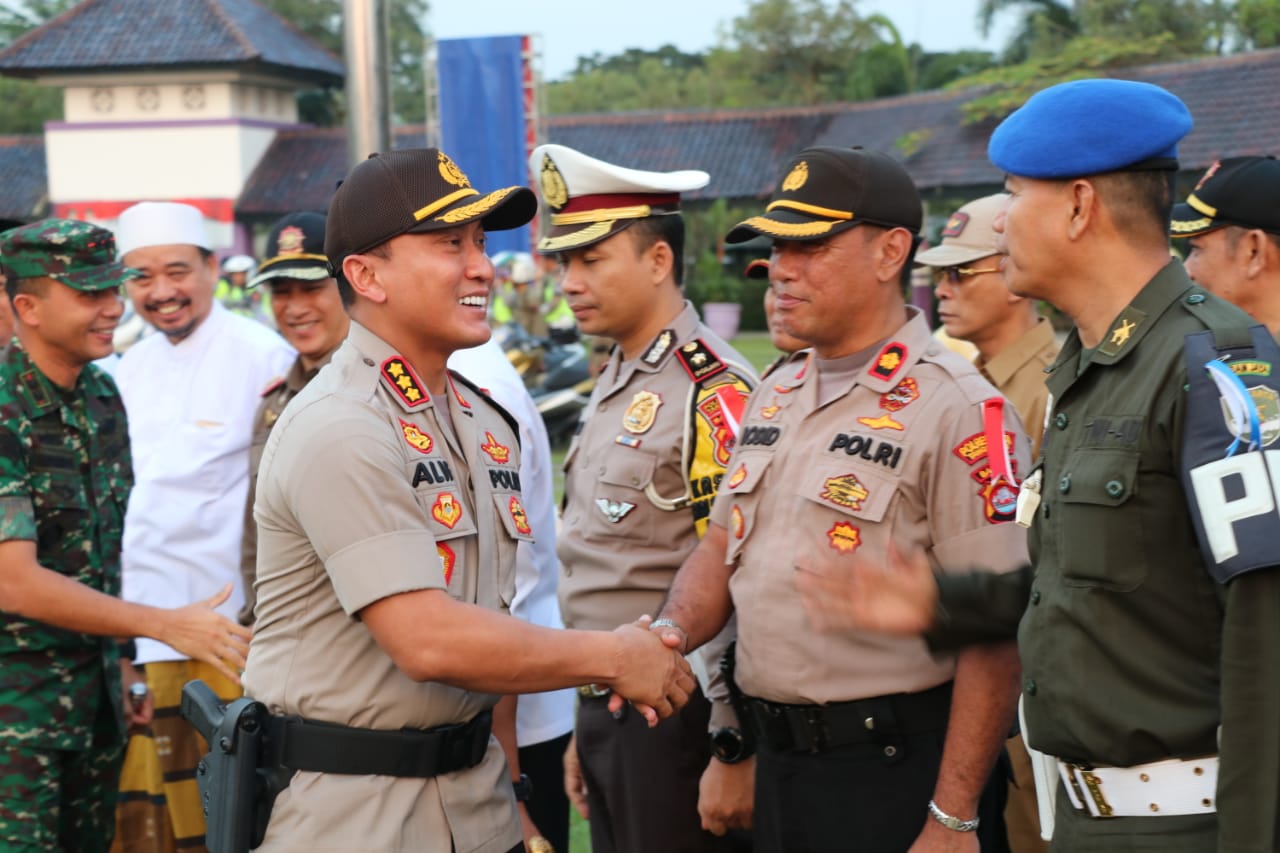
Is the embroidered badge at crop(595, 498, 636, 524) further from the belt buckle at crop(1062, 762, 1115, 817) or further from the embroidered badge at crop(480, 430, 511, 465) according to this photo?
the belt buckle at crop(1062, 762, 1115, 817)

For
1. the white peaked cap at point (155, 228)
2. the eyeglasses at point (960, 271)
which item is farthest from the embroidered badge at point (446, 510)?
the white peaked cap at point (155, 228)

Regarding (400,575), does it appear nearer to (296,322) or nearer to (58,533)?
(58,533)

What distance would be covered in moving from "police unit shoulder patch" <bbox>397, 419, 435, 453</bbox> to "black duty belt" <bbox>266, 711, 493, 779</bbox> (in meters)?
0.56

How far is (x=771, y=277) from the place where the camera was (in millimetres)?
3369

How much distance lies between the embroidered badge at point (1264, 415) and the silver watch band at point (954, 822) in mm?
1134

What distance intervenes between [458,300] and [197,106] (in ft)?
118

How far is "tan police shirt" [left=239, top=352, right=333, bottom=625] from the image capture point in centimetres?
469

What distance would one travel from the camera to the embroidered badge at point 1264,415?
6.90 feet

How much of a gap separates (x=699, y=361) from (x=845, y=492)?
898 mm

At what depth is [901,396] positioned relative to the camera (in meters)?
3.15

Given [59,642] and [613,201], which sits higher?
[613,201]

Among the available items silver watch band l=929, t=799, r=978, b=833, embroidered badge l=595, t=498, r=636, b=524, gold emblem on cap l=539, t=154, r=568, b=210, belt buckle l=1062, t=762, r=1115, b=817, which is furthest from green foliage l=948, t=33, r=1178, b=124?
belt buckle l=1062, t=762, r=1115, b=817

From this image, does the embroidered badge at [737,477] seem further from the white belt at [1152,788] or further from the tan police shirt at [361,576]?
the white belt at [1152,788]

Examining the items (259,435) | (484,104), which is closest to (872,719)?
(259,435)
